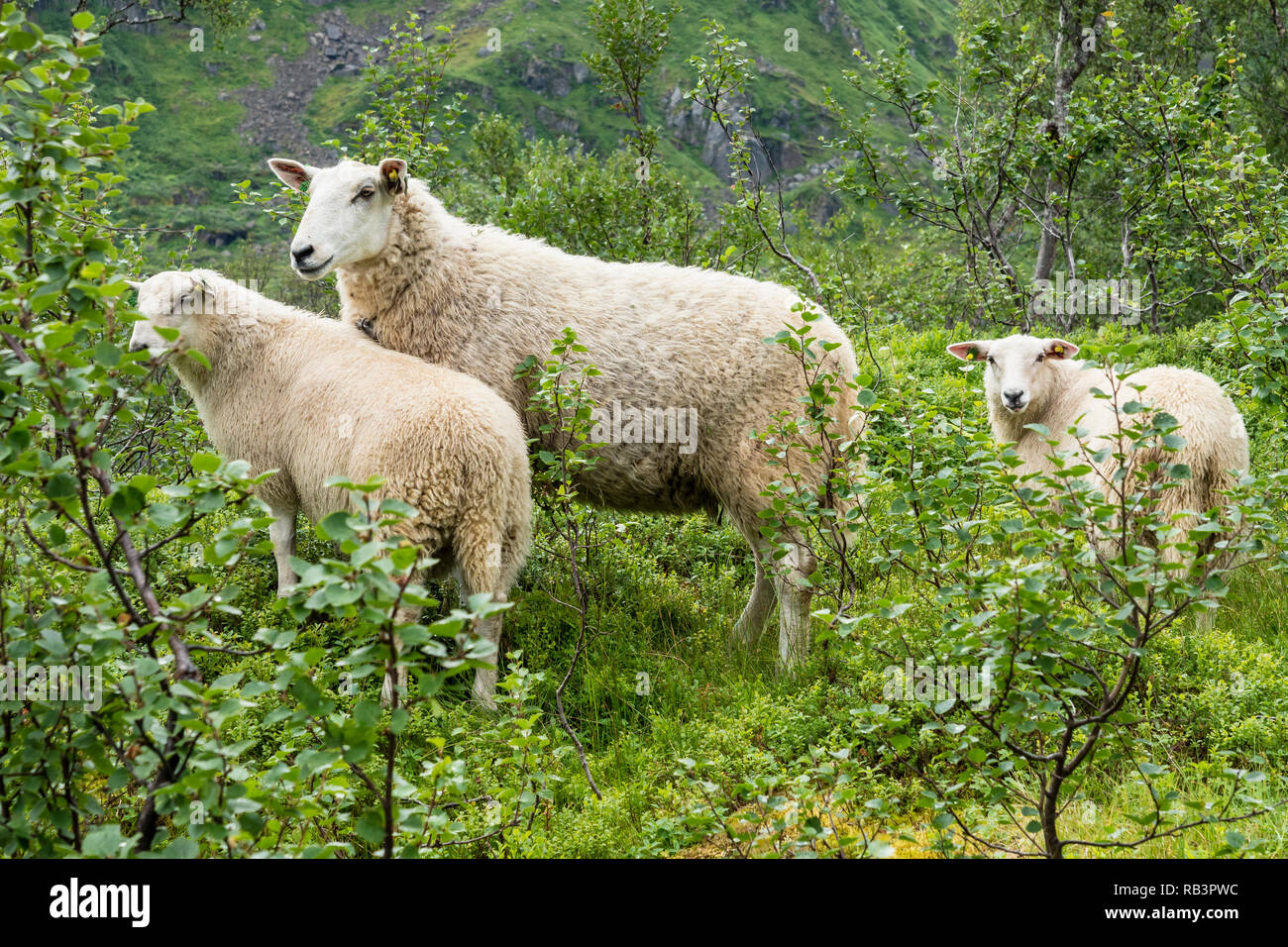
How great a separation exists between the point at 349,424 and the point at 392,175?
5.57 feet

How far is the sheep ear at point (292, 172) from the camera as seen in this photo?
6.72 metres

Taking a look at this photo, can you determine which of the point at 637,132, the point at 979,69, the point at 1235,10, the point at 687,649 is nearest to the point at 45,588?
the point at 687,649

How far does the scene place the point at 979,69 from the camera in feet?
36.5

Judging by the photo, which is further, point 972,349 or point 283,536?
point 972,349

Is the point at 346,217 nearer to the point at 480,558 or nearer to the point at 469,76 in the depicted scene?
the point at 480,558

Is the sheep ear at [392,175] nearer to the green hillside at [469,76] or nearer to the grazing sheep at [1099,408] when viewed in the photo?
the grazing sheep at [1099,408]

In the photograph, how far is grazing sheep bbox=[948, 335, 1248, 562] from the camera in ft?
18.0

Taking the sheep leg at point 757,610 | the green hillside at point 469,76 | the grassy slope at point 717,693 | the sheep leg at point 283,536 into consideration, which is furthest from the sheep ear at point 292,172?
the green hillside at point 469,76

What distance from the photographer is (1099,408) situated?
6258 millimetres

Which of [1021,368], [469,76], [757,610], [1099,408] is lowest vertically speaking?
[757,610]

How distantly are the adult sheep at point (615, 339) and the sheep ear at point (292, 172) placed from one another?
1.01m

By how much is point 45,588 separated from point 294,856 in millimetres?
1339

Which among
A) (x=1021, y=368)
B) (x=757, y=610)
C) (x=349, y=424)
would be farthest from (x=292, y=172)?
(x=1021, y=368)

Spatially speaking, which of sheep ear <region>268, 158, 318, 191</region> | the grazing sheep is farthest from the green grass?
sheep ear <region>268, 158, 318, 191</region>
